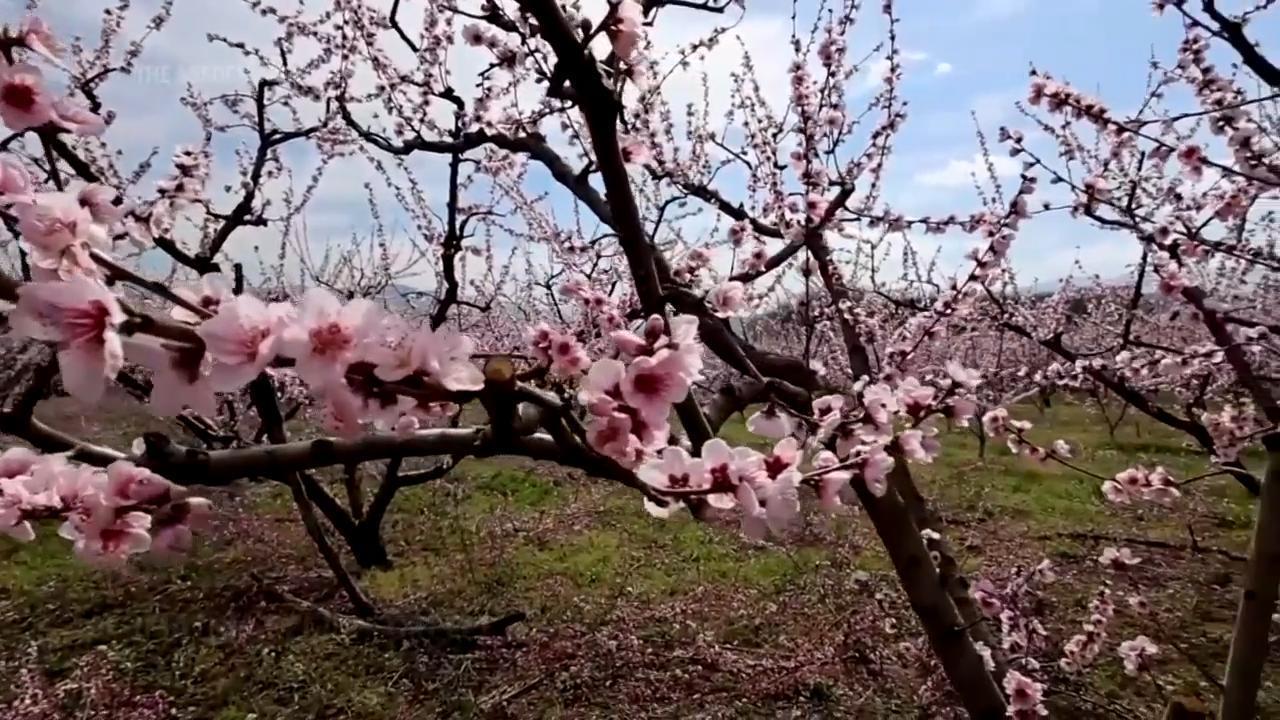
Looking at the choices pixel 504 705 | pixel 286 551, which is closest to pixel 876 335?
pixel 504 705

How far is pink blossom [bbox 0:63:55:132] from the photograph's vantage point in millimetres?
1143

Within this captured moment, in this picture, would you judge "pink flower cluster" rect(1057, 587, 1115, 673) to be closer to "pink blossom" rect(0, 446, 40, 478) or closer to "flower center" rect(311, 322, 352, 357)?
"flower center" rect(311, 322, 352, 357)

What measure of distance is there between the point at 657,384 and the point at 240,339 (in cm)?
54

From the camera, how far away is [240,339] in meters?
0.86

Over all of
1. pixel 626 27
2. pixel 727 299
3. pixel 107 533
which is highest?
pixel 626 27

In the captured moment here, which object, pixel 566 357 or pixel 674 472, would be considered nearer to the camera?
pixel 674 472

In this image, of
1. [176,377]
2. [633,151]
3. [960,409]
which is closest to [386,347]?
[176,377]

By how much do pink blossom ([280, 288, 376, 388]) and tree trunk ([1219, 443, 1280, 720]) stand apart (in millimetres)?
2448

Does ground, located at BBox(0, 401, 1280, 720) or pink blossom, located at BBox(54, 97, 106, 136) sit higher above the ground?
pink blossom, located at BBox(54, 97, 106, 136)

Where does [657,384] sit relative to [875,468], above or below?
above

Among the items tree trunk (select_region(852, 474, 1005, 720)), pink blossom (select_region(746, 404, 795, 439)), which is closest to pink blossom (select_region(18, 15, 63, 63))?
pink blossom (select_region(746, 404, 795, 439))

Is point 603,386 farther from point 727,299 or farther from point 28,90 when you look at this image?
point 727,299

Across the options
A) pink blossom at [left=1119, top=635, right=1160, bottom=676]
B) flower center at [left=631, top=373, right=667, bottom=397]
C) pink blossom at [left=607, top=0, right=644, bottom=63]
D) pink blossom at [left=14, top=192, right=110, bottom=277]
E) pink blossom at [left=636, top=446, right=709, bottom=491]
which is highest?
pink blossom at [left=607, top=0, right=644, bottom=63]

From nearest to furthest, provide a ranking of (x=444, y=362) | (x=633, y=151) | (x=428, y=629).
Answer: (x=444, y=362) < (x=633, y=151) < (x=428, y=629)
